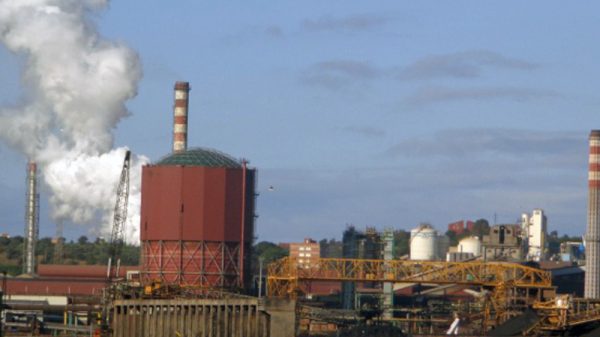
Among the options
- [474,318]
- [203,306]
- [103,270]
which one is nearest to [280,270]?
[474,318]

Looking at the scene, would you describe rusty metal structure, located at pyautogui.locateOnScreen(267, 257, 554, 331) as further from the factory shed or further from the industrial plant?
the factory shed

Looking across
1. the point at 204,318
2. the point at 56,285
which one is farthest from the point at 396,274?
the point at 204,318

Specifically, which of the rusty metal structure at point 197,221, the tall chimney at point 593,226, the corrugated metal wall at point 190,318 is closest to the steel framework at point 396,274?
the rusty metal structure at point 197,221

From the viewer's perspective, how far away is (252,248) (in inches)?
5202

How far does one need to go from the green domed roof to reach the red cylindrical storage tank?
3.5 inches

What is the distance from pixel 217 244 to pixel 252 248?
6.48m

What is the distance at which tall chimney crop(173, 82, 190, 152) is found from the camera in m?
152

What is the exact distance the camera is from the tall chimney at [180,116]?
5989 inches

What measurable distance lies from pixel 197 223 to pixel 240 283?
6.33m

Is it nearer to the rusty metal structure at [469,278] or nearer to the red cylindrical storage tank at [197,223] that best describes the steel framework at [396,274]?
the rusty metal structure at [469,278]

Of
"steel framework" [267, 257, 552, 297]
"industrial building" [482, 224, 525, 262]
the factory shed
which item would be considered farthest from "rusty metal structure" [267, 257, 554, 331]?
the factory shed

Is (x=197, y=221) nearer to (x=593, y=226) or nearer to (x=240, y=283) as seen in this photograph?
(x=240, y=283)

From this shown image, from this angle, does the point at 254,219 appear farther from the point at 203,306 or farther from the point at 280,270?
the point at 203,306

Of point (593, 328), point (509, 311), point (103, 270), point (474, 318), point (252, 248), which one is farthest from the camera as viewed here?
point (103, 270)
